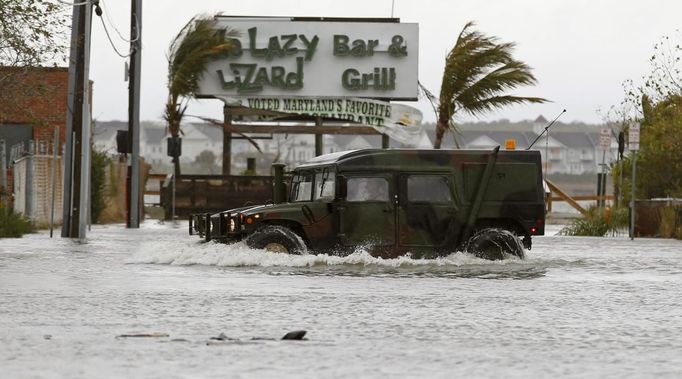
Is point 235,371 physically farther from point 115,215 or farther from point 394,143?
point 394,143

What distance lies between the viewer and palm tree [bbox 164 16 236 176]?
46250 millimetres

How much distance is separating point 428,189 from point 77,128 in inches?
573

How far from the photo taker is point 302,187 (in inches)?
818

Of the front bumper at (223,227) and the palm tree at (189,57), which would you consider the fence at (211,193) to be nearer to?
the palm tree at (189,57)

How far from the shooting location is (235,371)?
8977 mm

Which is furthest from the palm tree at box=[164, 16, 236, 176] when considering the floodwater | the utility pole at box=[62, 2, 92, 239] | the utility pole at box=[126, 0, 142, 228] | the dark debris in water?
the dark debris in water

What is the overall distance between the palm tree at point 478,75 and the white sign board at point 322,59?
4.27 meters

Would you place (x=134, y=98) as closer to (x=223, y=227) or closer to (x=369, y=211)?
(x=223, y=227)

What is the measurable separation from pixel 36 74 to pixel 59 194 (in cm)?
966

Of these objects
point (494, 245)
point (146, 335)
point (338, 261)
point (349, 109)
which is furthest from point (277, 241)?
point (349, 109)

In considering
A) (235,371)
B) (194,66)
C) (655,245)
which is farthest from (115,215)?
(235,371)

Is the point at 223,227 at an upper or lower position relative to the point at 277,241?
upper

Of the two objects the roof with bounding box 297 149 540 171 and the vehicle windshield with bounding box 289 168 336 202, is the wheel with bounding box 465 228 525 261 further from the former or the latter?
the vehicle windshield with bounding box 289 168 336 202

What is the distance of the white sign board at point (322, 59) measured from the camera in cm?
4806
